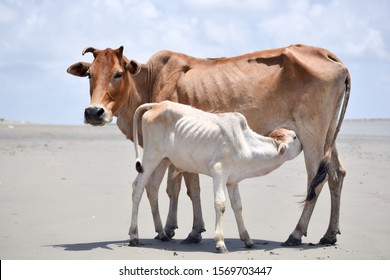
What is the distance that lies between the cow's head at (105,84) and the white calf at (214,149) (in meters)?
0.66

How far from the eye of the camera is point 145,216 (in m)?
11.7

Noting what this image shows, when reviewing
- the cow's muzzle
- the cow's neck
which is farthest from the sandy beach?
the cow's muzzle

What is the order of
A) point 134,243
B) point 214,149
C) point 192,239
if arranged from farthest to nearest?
point 192,239, point 134,243, point 214,149

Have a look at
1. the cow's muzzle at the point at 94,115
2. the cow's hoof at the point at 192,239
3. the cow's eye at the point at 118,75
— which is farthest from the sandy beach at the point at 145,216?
the cow's eye at the point at 118,75

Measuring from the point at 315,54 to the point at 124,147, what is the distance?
50.7 feet

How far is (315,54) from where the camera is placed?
10453mm

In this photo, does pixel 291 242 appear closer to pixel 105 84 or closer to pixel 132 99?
pixel 132 99

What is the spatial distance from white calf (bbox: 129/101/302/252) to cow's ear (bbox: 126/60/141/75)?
908 mm

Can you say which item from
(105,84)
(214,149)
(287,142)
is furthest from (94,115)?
(287,142)

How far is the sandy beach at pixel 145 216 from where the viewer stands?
9.27 metres

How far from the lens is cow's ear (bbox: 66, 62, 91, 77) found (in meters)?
10.7

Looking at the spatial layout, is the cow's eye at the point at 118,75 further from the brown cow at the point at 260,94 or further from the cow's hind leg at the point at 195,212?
the cow's hind leg at the point at 195,212

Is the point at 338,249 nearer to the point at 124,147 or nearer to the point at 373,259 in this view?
the point at 373,259

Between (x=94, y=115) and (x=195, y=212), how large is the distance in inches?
75.4
